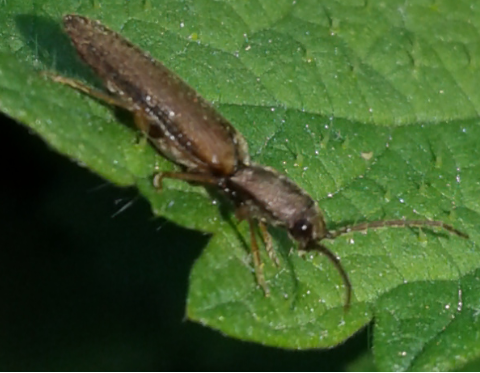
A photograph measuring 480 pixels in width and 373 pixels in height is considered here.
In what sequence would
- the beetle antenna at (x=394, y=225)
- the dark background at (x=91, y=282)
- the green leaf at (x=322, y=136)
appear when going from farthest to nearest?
the dark background at (x=91, y=282) < the beetle antenna at (x=394, y=225) < the green leaf at (x=322, y=136)

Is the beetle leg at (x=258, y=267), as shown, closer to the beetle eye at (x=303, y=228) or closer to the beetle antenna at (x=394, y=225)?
the beetle eye at (x=303, y=228)

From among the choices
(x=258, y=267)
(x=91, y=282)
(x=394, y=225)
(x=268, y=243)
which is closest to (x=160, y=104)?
(x=268, y=243)

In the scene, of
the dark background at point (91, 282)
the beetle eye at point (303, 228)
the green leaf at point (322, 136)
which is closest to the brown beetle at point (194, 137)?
the beetle eye at point (303, 228)

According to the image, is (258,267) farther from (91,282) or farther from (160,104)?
(91,282)

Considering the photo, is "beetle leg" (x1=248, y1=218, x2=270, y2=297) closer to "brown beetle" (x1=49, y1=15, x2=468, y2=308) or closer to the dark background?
"brown beetle" (x1=49, y1=15, x2=468, y2=308)

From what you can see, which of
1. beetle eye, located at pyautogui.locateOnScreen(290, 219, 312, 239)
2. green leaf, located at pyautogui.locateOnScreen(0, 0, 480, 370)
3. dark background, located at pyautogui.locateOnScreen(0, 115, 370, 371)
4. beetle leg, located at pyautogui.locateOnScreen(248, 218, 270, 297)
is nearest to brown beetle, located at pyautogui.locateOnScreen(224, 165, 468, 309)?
beetle eye, located at pyautogui.locateOnScreen(290, 219, 312, 239)
